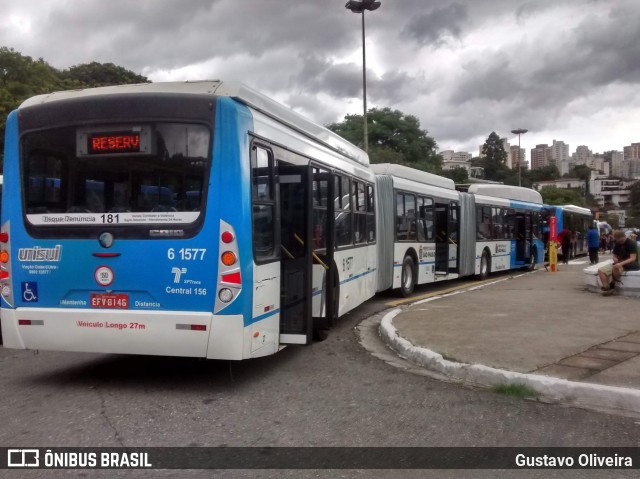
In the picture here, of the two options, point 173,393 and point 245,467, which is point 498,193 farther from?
point 245,467

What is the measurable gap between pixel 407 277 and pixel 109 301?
987 centimetres

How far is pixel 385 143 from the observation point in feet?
187

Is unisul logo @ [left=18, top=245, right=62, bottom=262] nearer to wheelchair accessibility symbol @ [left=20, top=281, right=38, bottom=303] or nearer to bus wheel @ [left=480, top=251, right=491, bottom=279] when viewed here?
wheelchair accessibility symbol @ [left=20, top=281, right=38, bottom=303]

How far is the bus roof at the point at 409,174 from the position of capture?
14.2 metres

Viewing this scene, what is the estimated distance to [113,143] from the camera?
6105 millimetres

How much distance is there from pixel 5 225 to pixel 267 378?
326 cm

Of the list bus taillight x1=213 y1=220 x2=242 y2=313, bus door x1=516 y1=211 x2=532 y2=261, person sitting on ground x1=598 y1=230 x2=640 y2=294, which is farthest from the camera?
bus door x1=516 y1=211 x2=532 y2=261

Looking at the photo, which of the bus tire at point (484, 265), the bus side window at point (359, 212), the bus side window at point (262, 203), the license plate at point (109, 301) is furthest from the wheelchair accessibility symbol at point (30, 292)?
the bus tire at point (484, 265)

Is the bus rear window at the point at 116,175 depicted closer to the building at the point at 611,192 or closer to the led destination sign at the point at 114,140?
the led destination sign at the point at 114,140

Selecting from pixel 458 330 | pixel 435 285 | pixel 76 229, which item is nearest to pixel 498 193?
pixel 435 285

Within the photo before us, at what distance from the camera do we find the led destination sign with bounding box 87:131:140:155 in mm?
6059

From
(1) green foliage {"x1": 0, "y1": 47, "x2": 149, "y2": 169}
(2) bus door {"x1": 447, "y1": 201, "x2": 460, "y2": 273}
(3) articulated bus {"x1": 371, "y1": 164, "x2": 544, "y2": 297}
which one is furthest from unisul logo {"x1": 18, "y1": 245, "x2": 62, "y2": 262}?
(1) green foliage {"x1": 0, "y1": 47, "x2": 149, "y2": 169}

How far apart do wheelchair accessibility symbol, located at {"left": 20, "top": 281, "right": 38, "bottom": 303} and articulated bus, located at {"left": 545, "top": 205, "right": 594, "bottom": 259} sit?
81.2 feet

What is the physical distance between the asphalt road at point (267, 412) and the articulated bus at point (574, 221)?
22.9 m
